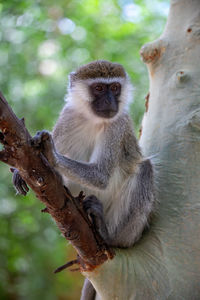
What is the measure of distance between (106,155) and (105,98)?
53cm

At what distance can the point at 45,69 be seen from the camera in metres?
6.68

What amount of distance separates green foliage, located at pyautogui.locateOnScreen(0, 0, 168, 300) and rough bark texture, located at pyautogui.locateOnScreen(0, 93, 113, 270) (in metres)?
3.20

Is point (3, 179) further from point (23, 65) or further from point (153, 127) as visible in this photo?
point (153, 127)

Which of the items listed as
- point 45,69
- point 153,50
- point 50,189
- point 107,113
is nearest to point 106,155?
point 107,113

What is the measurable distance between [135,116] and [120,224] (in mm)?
2949

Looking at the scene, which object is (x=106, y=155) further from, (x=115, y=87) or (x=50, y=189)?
(x=50, y=189)

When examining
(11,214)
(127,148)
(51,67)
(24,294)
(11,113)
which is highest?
(51,67)

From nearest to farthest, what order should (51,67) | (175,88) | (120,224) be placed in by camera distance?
(120,224) → (175,88) → (51,67)

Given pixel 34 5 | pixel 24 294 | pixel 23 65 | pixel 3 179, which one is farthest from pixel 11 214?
pixel 34 5

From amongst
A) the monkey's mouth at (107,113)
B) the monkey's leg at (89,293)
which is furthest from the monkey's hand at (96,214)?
the monkey's mouth at (107,113)

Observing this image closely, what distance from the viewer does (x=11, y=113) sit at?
2.00m

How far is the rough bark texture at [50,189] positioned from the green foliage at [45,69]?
3.20m

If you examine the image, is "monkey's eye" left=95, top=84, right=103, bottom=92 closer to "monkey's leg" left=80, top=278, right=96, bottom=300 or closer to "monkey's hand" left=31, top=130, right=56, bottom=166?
"monkey's hand" left=31, top=130, right=56, bottom=166

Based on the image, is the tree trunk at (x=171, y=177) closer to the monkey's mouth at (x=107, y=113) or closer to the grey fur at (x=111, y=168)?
the grey fur at (x=111, y=168)
